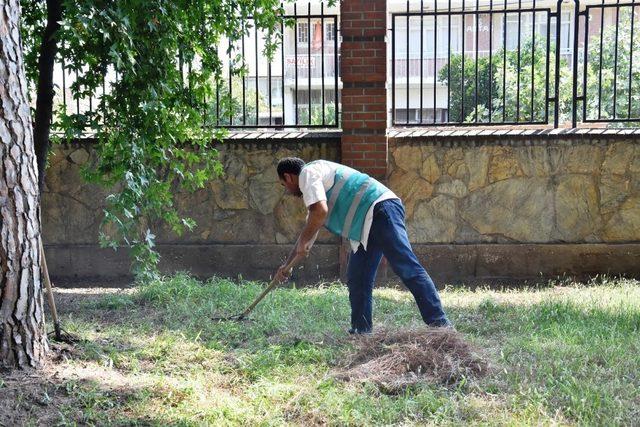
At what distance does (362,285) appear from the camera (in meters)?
5.80

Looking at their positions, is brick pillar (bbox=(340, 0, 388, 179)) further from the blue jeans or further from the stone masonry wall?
the blue jeans

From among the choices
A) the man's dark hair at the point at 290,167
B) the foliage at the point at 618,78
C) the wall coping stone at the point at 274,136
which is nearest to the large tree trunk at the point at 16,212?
the man's dark hair at the point at 290,167

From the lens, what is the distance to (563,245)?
28.1 ft

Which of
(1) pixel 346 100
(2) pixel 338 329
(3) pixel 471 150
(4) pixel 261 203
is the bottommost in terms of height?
(2) pixel 338 329

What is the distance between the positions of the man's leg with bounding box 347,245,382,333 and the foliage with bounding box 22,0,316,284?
1958 millimetres

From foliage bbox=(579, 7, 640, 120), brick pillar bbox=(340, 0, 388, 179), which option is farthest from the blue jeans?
foliage bbox=(579, 7, 640, 120)

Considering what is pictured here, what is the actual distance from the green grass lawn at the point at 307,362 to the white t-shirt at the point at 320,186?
75cm

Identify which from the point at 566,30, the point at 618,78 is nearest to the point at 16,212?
the point at 618,78

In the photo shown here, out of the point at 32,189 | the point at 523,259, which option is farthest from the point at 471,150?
the point at 32,189

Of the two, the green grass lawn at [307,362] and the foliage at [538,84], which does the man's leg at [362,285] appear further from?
the foliage at [538,84]

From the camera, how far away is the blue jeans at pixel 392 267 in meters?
5.45

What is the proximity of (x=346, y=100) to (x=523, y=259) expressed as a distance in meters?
2.61

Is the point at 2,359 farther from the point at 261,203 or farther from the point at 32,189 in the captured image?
the point at 261,203

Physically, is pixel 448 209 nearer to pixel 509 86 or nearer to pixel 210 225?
pixel 210 225
